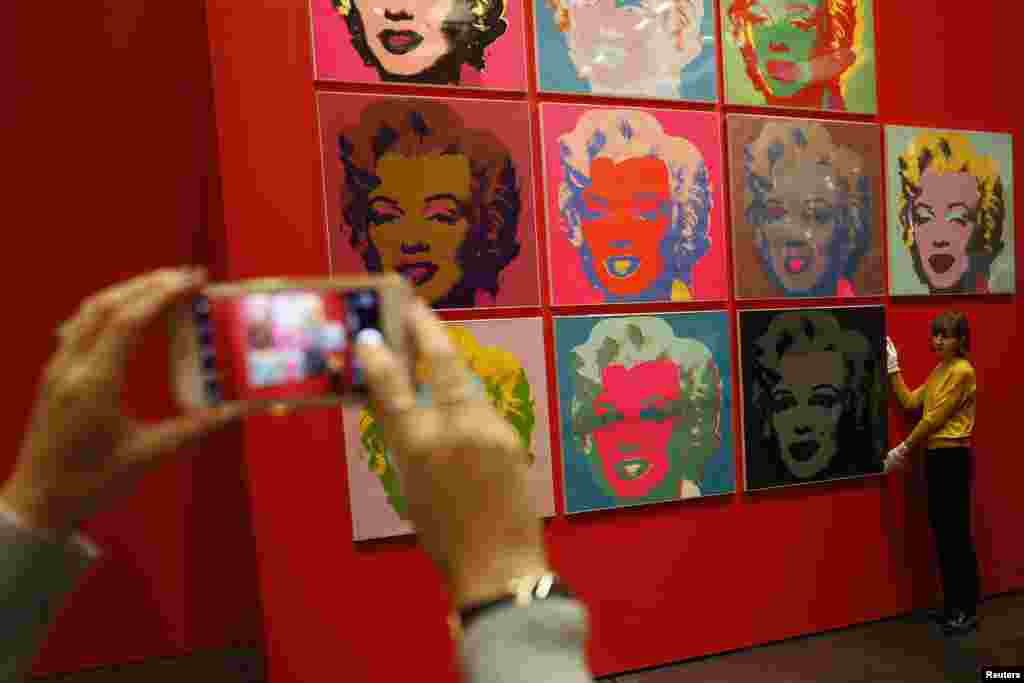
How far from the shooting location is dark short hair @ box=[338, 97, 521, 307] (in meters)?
2.50

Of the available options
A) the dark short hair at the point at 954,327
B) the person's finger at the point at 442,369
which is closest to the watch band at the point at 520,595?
the person's finger at the point at 442,369

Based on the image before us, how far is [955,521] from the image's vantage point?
3.33m

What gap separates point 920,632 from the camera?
331 centimetres

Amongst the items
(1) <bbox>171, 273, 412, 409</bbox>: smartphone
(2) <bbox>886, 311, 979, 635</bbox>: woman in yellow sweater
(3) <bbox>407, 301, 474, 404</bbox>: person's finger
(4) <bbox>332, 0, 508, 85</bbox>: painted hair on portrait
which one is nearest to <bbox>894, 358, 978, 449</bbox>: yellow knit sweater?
(2) <bbox>886, 311, 979, 635</bbox>: woman in yellow sweater

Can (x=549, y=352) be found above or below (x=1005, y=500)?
above

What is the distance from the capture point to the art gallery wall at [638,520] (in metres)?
2.40

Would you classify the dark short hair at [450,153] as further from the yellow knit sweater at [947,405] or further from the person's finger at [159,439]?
the yellow knit sweater at [947,405]

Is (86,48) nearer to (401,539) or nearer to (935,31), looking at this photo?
(401,539)

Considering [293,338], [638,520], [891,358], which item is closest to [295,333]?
[293,338]

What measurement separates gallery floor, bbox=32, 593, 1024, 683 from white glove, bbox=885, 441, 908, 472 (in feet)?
2.44

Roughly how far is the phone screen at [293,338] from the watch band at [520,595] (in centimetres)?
38

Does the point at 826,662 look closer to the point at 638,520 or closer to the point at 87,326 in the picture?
the point at 638,520

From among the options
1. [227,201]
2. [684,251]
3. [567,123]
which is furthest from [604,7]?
[227,201]

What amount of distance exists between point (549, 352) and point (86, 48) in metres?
1.98
